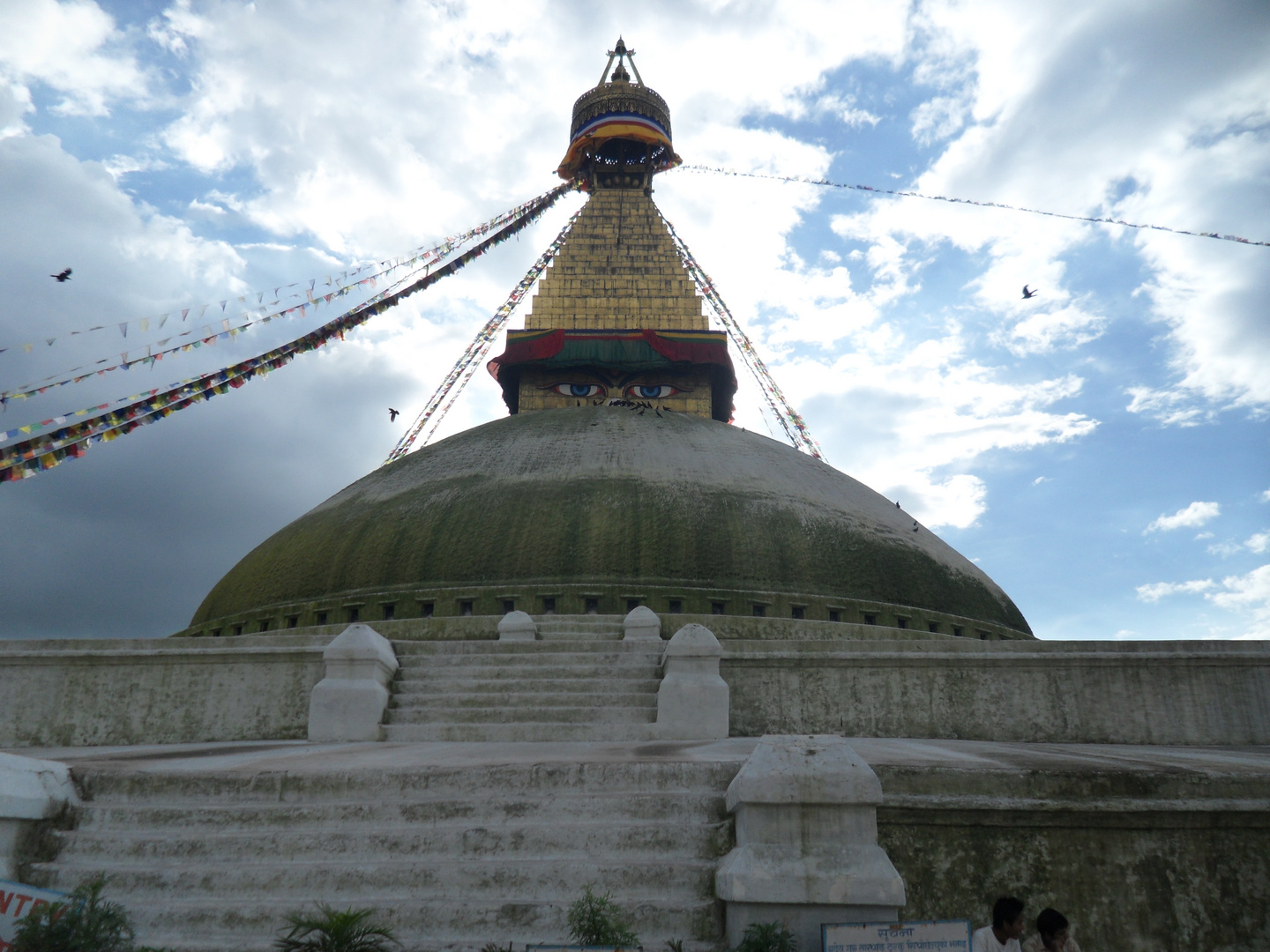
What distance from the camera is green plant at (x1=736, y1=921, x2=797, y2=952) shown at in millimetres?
4527

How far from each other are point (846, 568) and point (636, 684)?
644 cm

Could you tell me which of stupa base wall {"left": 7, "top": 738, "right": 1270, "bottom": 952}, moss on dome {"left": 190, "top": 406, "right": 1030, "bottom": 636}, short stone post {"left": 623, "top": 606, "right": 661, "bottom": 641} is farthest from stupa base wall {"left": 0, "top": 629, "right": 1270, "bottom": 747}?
moss on dome {"left": 190, "top": 406, "right": 1030, "bottom": 636}

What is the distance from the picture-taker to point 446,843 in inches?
215

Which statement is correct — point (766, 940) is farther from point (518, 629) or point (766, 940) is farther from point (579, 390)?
point (579, 390)

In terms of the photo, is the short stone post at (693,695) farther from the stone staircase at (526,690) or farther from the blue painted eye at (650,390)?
the blue painted eye at (650,390)

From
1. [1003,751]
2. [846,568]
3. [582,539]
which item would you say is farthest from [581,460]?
[1003,751]

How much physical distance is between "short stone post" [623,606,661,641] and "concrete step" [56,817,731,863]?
5.59 meters

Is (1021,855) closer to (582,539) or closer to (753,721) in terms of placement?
(753,721)

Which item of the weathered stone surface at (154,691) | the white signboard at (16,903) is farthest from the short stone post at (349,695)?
the white signboard at (16,903)

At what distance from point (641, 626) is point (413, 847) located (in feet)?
19.6

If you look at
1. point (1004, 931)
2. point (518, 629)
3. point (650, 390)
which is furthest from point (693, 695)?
point (650, 390)

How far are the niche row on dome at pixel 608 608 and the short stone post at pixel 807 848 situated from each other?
310 inches

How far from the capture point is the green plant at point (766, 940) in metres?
4.53

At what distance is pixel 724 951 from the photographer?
476 cm
